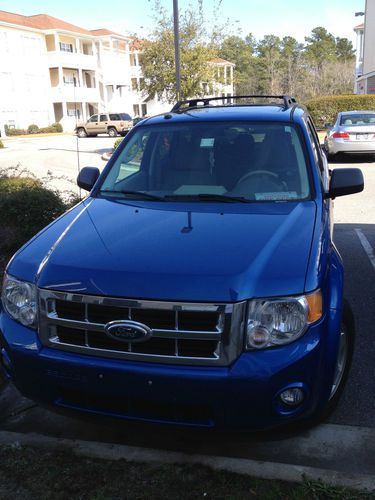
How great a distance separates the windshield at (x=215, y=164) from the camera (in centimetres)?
373

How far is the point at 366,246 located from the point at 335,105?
23.9 metres

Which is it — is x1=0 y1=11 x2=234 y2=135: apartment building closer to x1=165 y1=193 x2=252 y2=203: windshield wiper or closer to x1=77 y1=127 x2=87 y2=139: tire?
x1=77 y1=127 x2=87 y2=139: tire

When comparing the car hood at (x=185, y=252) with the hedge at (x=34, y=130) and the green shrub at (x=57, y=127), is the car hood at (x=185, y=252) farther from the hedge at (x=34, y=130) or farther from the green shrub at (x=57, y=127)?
the green shrub at (x=57, y=127)

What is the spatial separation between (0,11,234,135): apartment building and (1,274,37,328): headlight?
135 feet

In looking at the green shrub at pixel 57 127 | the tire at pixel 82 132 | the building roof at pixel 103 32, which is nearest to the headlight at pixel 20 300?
the tire at pixel 82 132

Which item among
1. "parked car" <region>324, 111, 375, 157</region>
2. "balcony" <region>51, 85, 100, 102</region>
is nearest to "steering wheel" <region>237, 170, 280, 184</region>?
"parked car" <region>324, 111, 375, 157</region>

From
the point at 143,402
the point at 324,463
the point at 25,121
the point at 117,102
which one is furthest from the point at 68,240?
the point at 117,102

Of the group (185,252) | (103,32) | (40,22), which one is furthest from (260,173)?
(103,32)

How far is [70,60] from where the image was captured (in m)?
51.8

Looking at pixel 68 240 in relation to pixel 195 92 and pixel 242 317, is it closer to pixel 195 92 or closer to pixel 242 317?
pixel 242 317

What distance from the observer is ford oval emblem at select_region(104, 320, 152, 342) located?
2.46m

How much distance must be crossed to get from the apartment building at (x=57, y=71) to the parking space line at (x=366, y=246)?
3680 centimetres

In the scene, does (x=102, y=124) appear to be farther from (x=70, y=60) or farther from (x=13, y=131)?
(x=70, y=60)

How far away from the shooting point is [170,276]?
2.49 m
